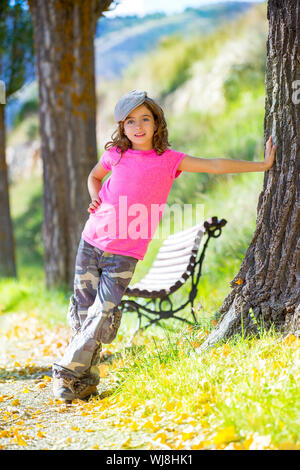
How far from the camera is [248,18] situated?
15.6 meters

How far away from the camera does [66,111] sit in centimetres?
648

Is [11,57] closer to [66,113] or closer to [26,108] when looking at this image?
[66,113]

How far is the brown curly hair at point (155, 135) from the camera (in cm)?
330

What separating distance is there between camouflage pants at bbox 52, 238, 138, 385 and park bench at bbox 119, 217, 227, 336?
1.08m

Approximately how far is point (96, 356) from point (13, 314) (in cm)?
365

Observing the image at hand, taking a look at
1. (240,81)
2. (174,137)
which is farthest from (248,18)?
(174,137)

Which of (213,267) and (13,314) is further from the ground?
(213,267)

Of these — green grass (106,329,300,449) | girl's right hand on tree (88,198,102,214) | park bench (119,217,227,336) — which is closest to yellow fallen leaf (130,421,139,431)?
green grass (106,329,300,449)

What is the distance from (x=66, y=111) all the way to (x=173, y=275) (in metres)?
2.67

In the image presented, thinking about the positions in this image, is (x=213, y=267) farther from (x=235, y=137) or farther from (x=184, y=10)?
(x=184, y=10)

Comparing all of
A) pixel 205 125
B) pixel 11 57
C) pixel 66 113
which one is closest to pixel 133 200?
pixel 66 113

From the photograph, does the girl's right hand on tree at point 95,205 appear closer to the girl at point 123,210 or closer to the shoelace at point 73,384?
the girl at point 123,210

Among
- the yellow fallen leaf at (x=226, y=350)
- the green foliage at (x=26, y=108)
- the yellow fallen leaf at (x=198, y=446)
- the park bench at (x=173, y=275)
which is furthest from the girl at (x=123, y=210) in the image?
the green foliage at (x=26, y=108)

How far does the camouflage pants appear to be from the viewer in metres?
3.26
